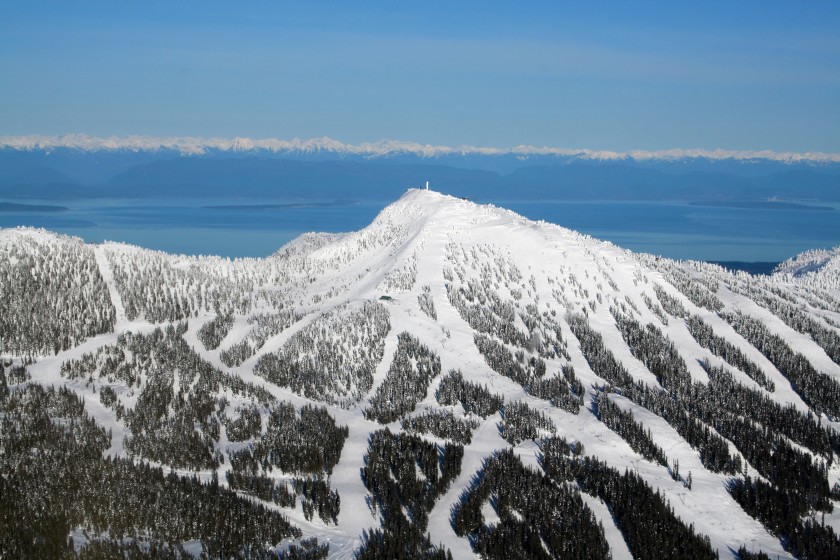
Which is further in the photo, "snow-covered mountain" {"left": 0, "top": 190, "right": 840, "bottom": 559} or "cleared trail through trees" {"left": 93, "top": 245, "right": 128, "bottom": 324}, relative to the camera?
"cleared trail through trees" {"left": 93, "top": 245, "right": 128, "bottom": 324}

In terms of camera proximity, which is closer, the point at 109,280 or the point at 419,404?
the point at 419,404

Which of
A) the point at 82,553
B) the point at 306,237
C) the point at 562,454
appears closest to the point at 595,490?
the point at 562,454

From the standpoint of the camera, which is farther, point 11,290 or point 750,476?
point 11,290

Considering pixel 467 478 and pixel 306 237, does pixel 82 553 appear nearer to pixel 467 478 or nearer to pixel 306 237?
pixel 467 478

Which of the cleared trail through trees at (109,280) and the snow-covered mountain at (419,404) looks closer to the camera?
the snow-covered mountain at (419,404)
